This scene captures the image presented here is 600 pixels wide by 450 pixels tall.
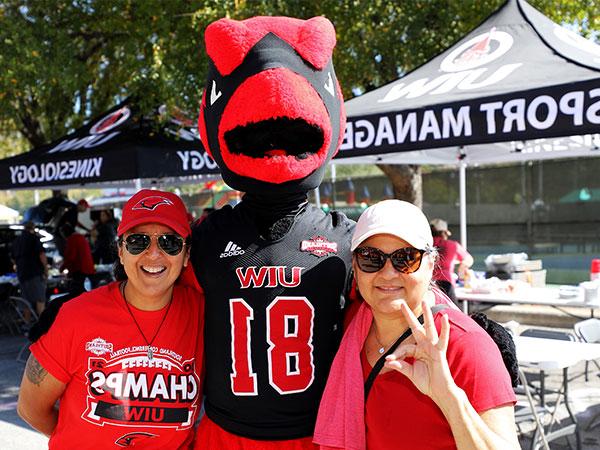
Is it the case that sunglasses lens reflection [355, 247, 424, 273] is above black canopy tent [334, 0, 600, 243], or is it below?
below

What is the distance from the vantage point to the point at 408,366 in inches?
68.7

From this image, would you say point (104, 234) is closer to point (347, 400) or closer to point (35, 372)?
point (35, 372)

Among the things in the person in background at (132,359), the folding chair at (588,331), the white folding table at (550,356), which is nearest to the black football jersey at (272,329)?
the person in background at (132,359)

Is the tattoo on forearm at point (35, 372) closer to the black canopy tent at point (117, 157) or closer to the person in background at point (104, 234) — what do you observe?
the black canopy tent at point (117, 157)

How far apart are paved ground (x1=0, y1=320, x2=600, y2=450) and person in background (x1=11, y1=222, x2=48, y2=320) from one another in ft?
6.27

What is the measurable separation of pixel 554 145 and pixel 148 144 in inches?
192

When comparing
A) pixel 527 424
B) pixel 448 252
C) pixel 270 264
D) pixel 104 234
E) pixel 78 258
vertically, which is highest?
pixel 270 264

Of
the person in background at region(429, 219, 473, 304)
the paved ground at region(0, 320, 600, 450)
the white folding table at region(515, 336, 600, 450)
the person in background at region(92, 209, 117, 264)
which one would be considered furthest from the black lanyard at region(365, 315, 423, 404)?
the person in background at region(92, 209, 117, 264)

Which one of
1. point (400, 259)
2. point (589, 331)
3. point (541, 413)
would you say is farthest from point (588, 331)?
point (400, 259)

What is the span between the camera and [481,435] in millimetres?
1641

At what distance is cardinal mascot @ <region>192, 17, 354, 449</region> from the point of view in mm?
2254

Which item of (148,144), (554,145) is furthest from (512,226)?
(148,144)

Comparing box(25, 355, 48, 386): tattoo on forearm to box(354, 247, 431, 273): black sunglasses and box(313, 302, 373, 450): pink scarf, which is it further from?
box(354, 247, 431, 273): black sunglasses

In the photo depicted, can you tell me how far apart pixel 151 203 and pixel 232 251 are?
353 millimetres
